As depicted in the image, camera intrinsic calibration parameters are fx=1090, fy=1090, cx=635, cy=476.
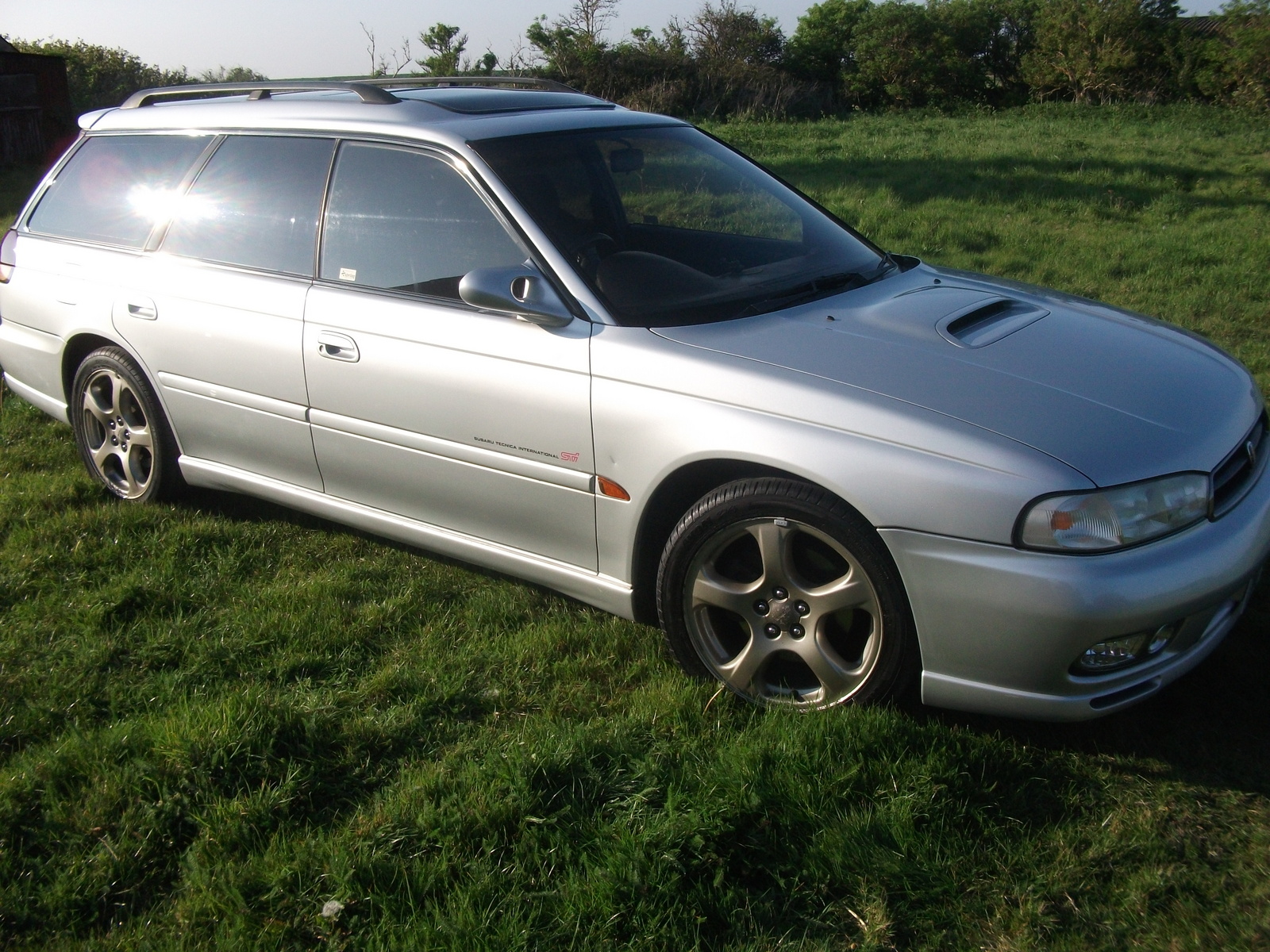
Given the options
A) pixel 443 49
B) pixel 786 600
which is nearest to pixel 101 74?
pixel 443 49

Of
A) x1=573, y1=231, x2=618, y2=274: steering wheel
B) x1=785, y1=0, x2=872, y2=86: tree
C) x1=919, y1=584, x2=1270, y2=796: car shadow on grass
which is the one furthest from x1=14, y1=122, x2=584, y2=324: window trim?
x1=785, y1=0, x2=872, y2=86: tree

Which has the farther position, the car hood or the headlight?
the car hood

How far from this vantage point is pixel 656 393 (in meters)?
3.09

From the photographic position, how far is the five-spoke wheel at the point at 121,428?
4574 mm

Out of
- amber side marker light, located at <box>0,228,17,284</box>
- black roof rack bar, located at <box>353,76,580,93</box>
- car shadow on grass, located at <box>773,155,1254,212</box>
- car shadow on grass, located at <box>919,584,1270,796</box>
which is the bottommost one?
car shadow on grass, located at <box>919,584,1270,796</box>

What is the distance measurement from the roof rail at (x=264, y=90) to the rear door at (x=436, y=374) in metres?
0.29

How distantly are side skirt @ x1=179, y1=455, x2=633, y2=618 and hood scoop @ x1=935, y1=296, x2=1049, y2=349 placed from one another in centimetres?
124

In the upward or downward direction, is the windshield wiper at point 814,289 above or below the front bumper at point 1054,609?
above

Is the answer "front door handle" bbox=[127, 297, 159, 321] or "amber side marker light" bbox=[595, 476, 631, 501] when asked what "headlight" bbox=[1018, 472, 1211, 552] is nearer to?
"amber side marker light" bbox=[595, 476, 631, 501]

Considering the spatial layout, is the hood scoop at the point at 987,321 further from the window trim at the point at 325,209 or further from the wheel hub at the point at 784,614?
the window trim at the point at 325,209

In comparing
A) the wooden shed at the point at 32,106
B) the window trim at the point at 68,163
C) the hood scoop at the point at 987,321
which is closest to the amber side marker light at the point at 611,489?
the hood scoop at the point at 987,321

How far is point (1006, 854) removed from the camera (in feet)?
8.14

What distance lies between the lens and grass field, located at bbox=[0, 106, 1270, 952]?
2.35 meters

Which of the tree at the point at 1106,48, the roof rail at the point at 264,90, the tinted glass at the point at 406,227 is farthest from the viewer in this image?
the tree at the point at 1106,48
